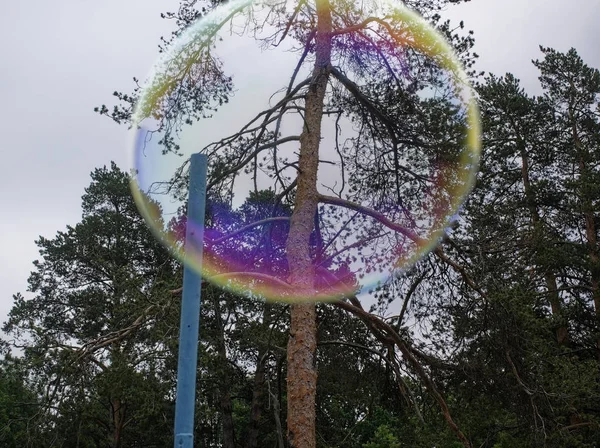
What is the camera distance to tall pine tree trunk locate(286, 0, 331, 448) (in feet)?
20.1

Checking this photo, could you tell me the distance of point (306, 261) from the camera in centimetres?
674

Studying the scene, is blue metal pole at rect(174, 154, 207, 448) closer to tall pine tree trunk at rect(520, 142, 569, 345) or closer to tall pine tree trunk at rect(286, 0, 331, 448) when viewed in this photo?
tall pine tree trunk at rect(286, 0, 331, 448)

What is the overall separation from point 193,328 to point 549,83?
64.8ft

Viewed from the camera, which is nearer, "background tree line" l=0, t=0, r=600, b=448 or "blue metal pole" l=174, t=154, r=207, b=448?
"blue metal pole" l=174, t=154, r=207, b=448

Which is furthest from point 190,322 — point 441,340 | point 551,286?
Result: point 551,286

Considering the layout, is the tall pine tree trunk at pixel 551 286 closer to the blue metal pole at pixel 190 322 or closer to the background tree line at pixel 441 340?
the background tree line at pixel 441 340

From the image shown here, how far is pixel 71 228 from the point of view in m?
23.8

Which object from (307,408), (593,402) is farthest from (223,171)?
(593,402)

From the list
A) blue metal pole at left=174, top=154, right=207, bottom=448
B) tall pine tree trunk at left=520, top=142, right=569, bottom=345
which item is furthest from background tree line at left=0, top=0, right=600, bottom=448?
blue metal pole at left=174, top=154, right=207, bottom=448

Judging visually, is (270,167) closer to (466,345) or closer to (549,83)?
(466,345)

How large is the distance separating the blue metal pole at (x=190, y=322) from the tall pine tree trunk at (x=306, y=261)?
301cm

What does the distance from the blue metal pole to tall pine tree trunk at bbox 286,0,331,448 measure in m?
3.01

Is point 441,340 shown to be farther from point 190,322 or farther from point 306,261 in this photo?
point 190,322

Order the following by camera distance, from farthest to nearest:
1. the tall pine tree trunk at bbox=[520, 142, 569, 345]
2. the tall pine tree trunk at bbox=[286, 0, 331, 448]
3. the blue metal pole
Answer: the tall pine tree trunk at bbox=[520, 142, 569, 345], the tall pine tree trunk at bbox=[286, 0, 331, 448], the blue metal pole
